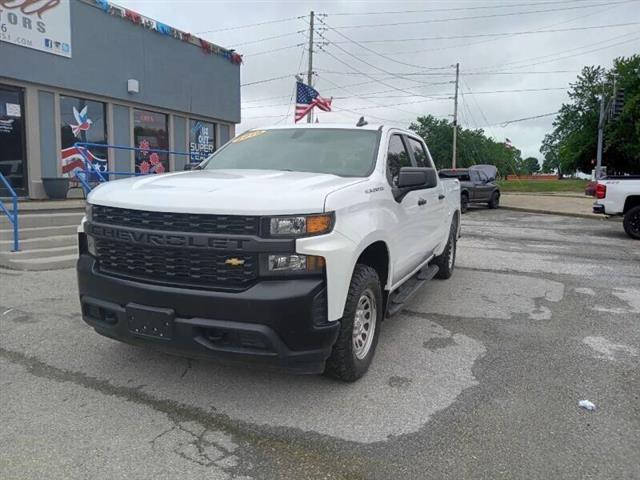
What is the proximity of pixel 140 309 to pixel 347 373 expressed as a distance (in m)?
1.46

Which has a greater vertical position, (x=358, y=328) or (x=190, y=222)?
(x=190, y=222)

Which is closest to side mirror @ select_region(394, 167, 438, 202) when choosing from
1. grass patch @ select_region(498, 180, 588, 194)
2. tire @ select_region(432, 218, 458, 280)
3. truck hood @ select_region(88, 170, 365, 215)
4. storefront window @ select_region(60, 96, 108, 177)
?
truck hood @ select_region(88, 170, 365, 215)

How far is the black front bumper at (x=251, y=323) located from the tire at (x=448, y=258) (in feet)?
13.7

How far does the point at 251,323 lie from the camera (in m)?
3.14

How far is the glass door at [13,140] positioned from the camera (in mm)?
11094

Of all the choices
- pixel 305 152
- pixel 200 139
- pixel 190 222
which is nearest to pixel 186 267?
pixel 190 222

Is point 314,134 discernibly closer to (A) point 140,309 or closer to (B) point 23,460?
(A) point 140,309

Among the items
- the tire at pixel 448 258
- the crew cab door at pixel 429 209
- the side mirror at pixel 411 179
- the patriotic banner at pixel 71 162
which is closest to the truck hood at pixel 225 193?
the side mirror at pixel 411 179

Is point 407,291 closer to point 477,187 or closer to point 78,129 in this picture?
point 78,129

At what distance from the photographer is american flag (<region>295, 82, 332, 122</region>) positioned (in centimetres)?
2114

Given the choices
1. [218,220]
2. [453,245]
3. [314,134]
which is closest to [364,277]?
[218,220]

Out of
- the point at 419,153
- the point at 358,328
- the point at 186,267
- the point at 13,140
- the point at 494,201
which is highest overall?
the point at 13,140

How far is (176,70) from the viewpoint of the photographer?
1523 cm

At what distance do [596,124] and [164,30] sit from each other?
41518 mm
